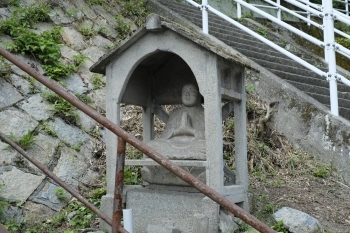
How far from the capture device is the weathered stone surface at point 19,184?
447 centimetres

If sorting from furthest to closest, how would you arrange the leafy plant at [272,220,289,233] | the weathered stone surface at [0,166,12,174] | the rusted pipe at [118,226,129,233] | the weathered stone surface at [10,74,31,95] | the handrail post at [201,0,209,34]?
the handrail post at [201,0,209,34], the weathered stone surface at [10,74,31,95], the weathered stone surface at [0,166,12,174], the leafy plant at [272,220,289,233], the rusted pipe at [118,226,129,233]

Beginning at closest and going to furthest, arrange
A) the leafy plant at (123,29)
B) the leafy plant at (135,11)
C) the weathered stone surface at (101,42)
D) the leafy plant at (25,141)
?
the leafy plant at (25,141)
the weathered stone surface at (101,42)
the leafy plant at (123,29)
the leafy plant at (135,11)

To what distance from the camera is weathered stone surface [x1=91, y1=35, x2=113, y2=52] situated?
7364 mm

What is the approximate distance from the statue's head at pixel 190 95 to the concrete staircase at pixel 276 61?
242cm

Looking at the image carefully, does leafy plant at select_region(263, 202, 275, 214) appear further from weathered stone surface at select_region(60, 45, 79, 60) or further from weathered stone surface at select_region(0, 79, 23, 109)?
weathered stone surface at select_region(60, 45, 79, 60)

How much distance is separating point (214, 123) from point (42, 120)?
229 centimetres

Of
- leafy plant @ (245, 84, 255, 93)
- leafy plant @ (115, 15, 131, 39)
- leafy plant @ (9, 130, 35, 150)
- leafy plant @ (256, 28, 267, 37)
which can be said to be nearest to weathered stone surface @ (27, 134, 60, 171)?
leafy plant @ (9, 130, 35, 150)

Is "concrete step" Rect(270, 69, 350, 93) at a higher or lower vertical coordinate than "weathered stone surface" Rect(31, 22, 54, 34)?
lower

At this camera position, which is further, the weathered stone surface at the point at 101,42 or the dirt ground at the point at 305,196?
the weathered stone surface at the point at 101,42

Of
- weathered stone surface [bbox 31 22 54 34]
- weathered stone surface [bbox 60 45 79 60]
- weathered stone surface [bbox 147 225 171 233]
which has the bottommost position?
weathered stone surface [bbox 147 225 171 233]

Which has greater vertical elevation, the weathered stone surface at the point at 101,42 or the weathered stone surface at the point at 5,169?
the weathered stone surface at the point at 101,42

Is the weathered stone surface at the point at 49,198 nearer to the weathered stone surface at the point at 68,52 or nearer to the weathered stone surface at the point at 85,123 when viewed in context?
the weathered stone surface at the point at 85,123

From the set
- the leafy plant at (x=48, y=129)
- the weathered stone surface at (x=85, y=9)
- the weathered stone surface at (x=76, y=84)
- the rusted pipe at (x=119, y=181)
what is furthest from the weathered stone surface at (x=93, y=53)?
the rusted pipe at (x=119, y=181)

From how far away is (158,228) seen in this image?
3.96 m
